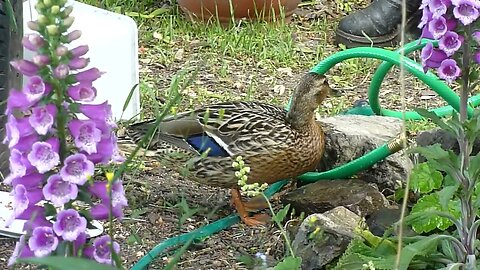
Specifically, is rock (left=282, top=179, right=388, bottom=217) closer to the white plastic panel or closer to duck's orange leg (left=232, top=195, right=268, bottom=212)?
duck's orange leg (left=232, top=195, right=268, bottom=212)

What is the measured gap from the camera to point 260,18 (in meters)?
6.12

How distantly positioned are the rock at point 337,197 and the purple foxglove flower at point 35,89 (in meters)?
1.87

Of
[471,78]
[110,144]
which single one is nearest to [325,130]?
[471,78]

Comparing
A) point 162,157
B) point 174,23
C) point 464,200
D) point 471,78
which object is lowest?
point 174,23

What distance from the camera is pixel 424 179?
10.4ft

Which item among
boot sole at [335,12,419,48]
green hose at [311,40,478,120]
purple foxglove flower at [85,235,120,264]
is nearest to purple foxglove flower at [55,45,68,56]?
purple foxglove flower at [85,235,120,264]

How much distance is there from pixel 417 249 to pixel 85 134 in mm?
1106

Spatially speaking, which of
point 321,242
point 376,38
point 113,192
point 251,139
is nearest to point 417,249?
point 321,242

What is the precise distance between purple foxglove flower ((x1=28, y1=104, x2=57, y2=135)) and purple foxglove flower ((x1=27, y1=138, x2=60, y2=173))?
23 mm

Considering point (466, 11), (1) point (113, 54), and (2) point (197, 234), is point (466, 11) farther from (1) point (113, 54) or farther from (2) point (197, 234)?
(1) point (113, 54)

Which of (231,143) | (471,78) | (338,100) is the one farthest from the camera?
(338,100)

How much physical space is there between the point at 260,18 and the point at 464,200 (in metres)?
3.78

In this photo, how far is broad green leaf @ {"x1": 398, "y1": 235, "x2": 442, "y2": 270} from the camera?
2389mm

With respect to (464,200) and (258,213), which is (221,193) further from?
(464,200)
